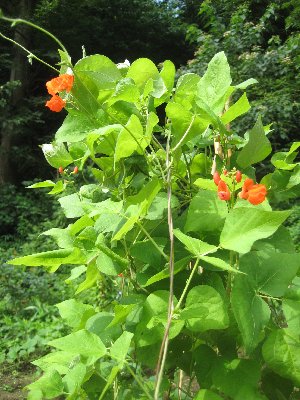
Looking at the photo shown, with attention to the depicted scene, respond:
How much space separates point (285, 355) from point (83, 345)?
275mm

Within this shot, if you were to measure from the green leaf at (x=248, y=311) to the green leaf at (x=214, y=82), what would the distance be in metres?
0.29

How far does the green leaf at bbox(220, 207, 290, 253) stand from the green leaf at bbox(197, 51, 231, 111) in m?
0.21

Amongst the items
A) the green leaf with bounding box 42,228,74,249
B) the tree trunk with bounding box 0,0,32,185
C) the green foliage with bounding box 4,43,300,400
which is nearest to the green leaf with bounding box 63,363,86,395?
the green foliage with bounding box 4,43,300,400

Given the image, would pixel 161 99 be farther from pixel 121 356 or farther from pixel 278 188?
pixel 121 356

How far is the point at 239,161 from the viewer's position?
885mm

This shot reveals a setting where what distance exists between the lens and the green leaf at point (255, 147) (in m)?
0.85

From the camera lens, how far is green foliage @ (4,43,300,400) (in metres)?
0.68

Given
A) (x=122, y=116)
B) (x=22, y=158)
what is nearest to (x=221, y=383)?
(x=122, y=116)

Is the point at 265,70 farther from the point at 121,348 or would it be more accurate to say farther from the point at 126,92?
the point at 121,348

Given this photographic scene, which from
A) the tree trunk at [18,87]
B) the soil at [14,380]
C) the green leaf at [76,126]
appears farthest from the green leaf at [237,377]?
the tree trunk at [18,87]

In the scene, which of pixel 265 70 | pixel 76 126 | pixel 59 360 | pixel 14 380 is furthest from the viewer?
pixel 265 70

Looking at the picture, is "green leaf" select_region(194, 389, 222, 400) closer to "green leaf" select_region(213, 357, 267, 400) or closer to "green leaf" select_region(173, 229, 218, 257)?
"green leaf" select_region(213, 357, 267, 400)

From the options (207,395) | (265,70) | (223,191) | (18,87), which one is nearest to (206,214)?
(223,191)

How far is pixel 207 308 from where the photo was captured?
677 millimetres
